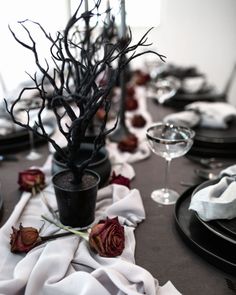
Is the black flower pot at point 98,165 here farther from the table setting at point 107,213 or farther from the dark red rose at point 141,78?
the dark red rose at point 141,78

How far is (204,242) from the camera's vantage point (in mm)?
617

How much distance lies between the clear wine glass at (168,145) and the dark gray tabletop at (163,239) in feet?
0.08

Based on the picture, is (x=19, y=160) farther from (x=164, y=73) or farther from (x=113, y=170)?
(x=164, y=73)

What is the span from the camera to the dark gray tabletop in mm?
545

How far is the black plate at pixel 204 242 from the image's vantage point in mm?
564

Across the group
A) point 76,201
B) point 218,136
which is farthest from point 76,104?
point 218,136

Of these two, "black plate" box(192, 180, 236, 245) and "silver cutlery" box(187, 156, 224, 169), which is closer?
"black plate" box(192, 180, 236, 245)

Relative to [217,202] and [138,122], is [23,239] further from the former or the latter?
[138,122]

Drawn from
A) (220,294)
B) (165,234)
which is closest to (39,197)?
(165,234)

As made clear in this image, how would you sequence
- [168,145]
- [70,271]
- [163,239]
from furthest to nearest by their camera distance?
[168,145] < [163,239] < [70,271]

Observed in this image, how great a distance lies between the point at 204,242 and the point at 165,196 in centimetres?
20

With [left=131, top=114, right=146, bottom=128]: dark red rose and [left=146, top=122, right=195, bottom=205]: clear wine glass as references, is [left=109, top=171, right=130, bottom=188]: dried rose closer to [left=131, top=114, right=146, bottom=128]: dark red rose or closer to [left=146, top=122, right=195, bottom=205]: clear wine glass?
[left=146, top=122, right=195, bottom=205]: clear wine glass

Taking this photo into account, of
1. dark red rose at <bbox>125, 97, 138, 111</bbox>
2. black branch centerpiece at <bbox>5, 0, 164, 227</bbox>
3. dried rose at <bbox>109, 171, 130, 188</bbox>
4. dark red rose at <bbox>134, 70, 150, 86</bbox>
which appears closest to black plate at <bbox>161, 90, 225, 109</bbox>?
dark red rose at <bbox>125, 97, 138, 111</bbox>

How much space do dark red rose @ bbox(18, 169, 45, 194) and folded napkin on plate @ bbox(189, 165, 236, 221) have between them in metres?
0.35
